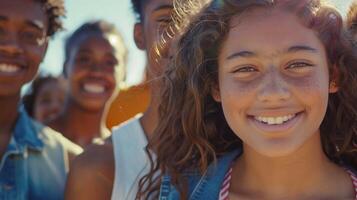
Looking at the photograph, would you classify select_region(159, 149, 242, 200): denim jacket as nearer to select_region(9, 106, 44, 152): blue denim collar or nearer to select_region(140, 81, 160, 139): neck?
select_region(140, 81, 160, 139): neck

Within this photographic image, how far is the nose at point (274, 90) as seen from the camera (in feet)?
7.43

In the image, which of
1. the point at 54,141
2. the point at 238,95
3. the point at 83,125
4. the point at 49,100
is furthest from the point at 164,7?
the point at 49,100

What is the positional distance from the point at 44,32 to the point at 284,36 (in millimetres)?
1303

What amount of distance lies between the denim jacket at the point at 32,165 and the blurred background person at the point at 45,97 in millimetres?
3132

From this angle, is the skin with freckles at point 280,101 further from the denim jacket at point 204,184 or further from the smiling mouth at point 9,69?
the smiling mouth at point 9,69

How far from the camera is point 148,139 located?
9.04ft

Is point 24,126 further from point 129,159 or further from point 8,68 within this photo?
point 129,159

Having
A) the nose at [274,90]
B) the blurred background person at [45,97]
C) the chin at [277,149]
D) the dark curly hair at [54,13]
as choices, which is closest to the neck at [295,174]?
the chin at [277,149]

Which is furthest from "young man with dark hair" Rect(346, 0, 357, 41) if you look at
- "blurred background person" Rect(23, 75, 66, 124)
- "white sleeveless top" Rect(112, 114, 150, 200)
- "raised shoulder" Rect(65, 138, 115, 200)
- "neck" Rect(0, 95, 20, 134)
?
"blurred background person" Rect(23, 75, 66, 124)

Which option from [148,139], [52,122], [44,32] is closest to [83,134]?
[52,122]

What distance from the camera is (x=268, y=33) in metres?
2.35

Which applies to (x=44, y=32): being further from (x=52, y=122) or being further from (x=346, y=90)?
(x=52, y=122)

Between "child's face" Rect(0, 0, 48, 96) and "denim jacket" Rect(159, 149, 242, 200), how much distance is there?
0.98m

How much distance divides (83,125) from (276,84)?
9.76 ft
